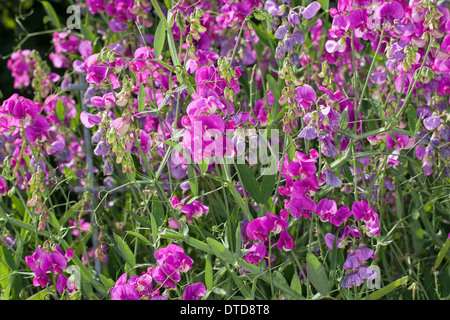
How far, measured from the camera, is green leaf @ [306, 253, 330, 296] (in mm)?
1416

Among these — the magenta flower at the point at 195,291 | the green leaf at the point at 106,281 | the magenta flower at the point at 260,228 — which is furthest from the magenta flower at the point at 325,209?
the green leaf at the point at 106,281

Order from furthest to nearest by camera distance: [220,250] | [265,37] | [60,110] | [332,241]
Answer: [60,110] < [265,37] < [332,241] < [220,250]

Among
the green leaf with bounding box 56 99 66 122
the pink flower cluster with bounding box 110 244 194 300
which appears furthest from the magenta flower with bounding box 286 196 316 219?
the green leaf with bounding box 56 99 66 122

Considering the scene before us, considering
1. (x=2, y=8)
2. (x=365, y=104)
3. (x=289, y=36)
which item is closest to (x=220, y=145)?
(x=289, y=36)

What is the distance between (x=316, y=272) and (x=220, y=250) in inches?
9.4

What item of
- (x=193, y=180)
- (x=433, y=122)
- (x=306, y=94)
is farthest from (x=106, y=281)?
(x=433, y=122)

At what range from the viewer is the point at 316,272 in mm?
1422

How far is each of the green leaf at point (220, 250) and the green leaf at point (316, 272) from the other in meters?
0.18

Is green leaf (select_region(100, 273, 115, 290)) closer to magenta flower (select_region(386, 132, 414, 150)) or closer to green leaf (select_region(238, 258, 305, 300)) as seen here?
green leaf (select_region(238, 258, 305, 300))

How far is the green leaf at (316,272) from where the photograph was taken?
1416 mm

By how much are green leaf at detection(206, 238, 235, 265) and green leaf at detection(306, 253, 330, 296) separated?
0.18 m

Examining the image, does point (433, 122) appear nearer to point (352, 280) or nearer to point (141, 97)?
point (352, 280)
